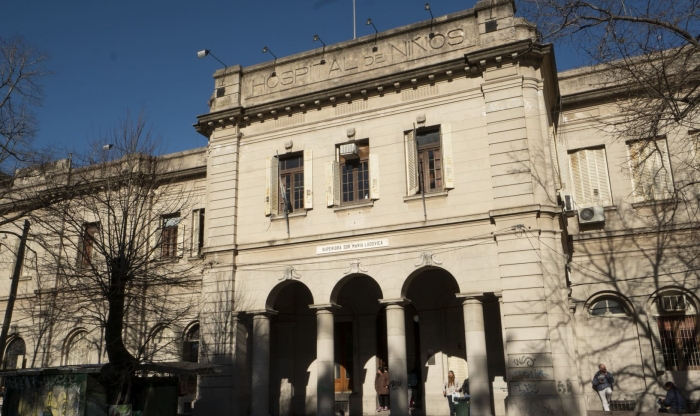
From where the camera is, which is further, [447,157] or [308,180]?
[308,180]

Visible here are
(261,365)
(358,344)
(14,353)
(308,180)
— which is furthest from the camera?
(14,353)

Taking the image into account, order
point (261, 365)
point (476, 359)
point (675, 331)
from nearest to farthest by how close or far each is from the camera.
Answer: point (476, 359)
point (675, 331)
point (261, 365)

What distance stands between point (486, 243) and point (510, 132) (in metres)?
3.45

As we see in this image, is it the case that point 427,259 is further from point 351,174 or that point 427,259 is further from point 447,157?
point 351,174

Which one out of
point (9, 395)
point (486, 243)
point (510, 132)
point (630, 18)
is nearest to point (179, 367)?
point (9, 395)

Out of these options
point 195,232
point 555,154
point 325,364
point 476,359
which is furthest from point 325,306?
point 555,154

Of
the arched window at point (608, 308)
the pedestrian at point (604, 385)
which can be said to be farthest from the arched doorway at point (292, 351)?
the arched window at point (608, 308)

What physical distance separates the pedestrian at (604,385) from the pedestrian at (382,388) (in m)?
6.56

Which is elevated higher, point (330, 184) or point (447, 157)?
point (447, 157)

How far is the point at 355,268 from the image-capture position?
19.7 m

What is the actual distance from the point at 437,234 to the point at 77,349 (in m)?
18.0

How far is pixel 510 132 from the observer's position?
1859 cm

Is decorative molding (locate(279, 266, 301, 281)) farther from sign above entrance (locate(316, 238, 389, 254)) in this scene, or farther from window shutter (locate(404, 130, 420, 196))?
window shutter (locate(404, 130, 420, 196))

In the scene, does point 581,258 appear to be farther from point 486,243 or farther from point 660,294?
point 486,243
